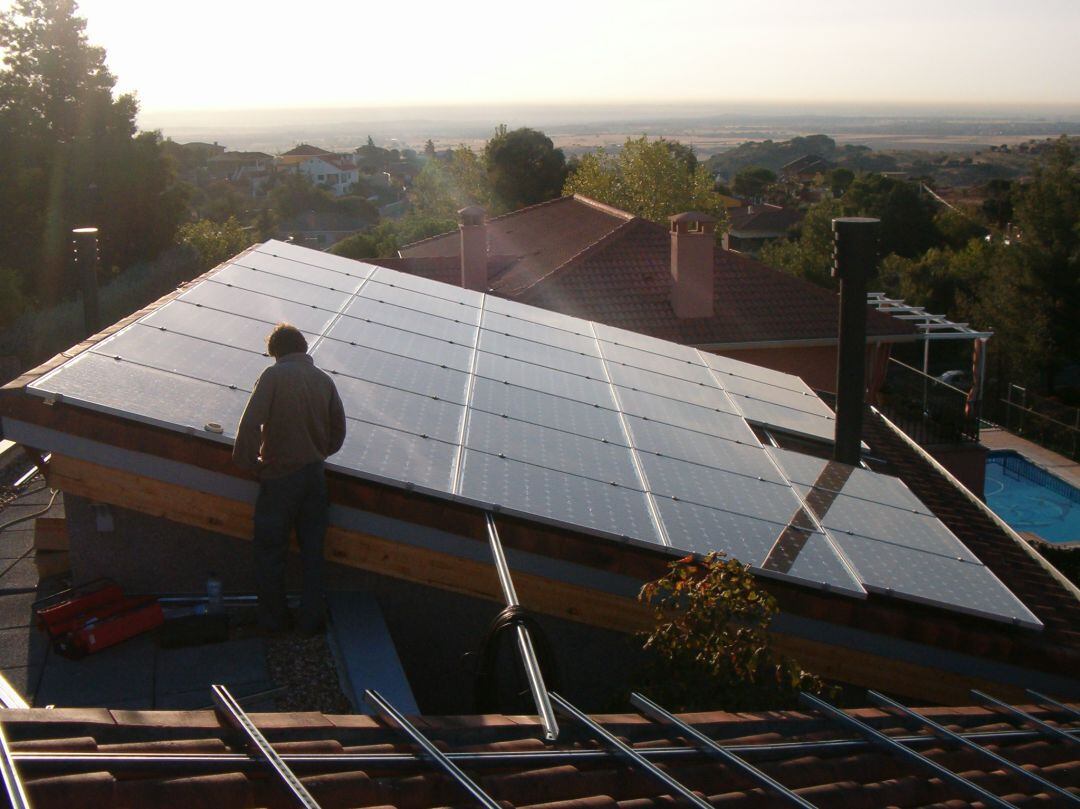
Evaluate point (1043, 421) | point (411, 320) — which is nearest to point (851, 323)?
point (411, 320)

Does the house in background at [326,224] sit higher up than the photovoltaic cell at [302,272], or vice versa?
the photovoltaic cell at [302,272]

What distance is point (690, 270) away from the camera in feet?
74.2

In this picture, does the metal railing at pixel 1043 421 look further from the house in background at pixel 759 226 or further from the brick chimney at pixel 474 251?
the house in background at pixel 759 226

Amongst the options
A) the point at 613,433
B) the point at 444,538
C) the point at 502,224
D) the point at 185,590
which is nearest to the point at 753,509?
the point at 613,433

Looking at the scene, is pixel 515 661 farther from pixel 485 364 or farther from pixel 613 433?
pixel 485 364

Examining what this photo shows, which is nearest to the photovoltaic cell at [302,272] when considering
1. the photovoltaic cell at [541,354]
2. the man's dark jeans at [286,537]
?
the photovoltaic cell at [541,354]

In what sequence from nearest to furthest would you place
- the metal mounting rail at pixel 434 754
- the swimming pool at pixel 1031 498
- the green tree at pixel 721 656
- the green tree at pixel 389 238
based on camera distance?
the metal mounting rail at pixel 434 754, the green tree at pixel 721 656, the swimming pool at pixel 1031 498, the green tree at pixel 389 238

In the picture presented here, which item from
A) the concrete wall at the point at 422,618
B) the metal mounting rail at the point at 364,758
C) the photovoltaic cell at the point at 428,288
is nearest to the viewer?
the metal mounting rail at the point at 364,758

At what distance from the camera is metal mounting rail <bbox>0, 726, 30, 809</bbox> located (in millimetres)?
2719

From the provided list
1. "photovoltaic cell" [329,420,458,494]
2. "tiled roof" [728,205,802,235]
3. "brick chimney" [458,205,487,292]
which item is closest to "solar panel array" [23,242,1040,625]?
"photovoltaic cell" [329,420,458,494]

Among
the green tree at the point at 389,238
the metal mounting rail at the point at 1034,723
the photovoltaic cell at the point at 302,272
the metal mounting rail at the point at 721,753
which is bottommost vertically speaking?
the green tree at the point at 389,238

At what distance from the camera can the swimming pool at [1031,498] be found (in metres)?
27.5

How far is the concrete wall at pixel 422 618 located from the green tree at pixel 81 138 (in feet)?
98.1

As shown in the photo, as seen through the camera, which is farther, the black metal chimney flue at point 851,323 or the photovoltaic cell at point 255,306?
the black metal chimney flue at point 851,323
